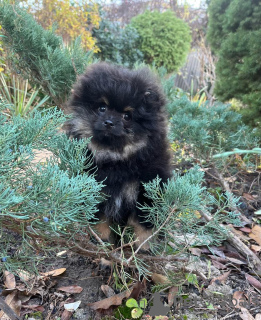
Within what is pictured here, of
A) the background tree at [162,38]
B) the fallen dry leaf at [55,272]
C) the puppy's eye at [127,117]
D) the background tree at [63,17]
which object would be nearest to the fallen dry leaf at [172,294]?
the fallen dry leaf at [55,272]

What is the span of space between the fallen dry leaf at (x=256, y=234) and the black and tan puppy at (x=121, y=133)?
1.58 meters

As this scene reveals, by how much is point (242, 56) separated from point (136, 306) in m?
3.57

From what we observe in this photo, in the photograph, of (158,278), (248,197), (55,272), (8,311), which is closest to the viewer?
(8,311)

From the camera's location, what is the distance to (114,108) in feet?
5.61

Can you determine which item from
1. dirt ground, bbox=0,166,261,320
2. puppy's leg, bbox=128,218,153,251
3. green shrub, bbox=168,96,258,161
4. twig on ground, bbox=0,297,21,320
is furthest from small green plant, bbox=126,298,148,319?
green shrub, bbox=168,96,258,161

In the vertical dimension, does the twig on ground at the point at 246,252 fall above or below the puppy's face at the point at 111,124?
below

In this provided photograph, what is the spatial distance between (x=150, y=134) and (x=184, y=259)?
780 millimetres

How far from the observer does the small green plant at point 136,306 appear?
186 centimetres

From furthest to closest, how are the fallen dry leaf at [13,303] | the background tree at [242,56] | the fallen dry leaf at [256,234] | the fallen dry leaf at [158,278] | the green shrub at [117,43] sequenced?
the green shrub at [117,43], the background tree at [242,56], the fallen dry leaf at [256,234], the fallen dry leaf at [158,278], the fallen dry leaf at [13,303]

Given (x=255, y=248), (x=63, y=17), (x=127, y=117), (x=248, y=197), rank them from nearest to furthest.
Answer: (x=127, y=117) → (x=255, y=248) → (x=248, y=197) → (x=63, y=17)

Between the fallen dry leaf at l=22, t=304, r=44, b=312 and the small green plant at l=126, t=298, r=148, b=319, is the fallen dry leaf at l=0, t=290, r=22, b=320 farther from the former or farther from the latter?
the small green plant at l=126, t=298, r=148, b=319

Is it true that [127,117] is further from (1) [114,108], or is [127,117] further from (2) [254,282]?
(2) [254,282]

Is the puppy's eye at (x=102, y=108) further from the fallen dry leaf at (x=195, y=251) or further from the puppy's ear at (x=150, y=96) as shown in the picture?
the fallen dry leaf at (x=195, y=251)

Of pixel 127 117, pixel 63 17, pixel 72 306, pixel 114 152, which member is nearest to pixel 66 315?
pixel 72 306
